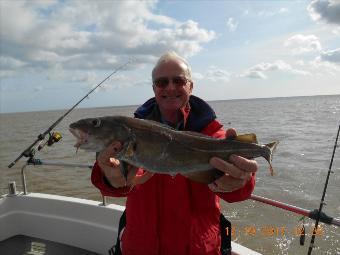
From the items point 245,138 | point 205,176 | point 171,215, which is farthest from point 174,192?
point 245,138

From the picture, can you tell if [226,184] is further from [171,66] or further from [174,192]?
[171,66]

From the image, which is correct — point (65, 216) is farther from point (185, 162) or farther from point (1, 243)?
point (185, 162)

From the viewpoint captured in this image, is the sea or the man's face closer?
the man's face

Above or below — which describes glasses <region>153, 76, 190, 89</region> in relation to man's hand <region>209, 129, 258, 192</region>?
above

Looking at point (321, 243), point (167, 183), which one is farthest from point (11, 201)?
point (321, 243)

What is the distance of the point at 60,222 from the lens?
6496 mm

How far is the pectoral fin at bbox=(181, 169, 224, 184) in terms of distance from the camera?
10.8 feet

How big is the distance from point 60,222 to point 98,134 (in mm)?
3901

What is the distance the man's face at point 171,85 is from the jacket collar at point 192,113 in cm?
15

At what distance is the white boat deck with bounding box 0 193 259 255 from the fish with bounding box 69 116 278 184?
2901 millimetres

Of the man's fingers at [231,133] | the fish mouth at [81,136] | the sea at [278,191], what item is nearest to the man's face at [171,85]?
the man's fingers at [231,133]
